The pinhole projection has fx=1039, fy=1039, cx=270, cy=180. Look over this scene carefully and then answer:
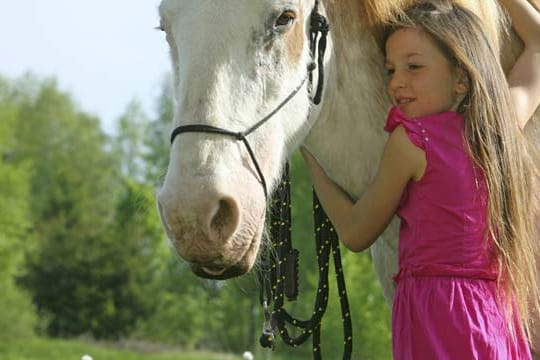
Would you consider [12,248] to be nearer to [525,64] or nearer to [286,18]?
[525,64]

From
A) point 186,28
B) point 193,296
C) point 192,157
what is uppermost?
point 186,28

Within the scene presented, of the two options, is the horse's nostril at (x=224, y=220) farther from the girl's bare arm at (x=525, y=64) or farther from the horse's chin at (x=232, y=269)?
the girl's bare arm at (x=525, y=64)

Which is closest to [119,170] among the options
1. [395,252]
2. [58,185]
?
[58,185]

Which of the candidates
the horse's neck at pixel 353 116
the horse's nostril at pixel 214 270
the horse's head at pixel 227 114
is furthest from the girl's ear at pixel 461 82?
the horse's nostril at pixel 214 270

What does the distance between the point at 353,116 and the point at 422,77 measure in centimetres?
35

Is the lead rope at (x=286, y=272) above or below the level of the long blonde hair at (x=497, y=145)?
below

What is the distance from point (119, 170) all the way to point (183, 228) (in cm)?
5459

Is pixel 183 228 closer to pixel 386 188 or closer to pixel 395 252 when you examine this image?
pixel 386 188

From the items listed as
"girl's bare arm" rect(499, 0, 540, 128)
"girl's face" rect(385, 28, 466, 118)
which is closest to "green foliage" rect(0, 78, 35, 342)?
"girl's bare arm" rect(499, 0, 540, 128)

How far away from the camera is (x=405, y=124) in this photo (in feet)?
10.8

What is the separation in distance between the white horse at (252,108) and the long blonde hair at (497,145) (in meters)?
0.22

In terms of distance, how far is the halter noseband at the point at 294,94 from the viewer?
296 centimetres

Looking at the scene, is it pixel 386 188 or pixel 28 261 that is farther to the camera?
pixel 28 261

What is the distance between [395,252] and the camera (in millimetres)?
3811
